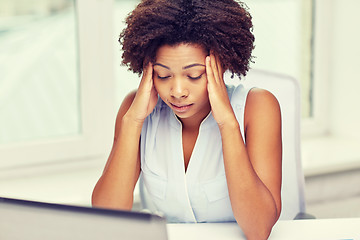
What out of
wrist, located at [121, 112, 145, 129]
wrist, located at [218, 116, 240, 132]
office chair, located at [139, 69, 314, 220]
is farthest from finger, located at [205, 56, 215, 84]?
office chair, located at [139, 69, 314, 220]

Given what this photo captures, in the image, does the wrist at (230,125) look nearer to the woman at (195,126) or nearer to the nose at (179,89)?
the woman at (195,126)

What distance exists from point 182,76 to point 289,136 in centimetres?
47

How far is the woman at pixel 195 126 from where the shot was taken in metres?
1.18

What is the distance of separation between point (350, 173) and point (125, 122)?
135 cm

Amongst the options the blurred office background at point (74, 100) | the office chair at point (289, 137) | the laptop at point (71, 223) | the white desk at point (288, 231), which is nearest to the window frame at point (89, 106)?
the blurred office background at point (74, 100)

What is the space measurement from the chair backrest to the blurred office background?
55 cm

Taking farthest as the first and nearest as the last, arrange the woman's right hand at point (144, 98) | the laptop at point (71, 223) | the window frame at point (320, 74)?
the window frame at point (320, 74)
the woman's right hand at point (144, 98)
the laptop at point (71, 223)

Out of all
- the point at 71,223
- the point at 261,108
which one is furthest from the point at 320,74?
the point at 71,223

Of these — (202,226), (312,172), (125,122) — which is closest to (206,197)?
(202,226)

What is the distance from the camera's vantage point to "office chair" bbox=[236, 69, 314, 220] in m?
1.50

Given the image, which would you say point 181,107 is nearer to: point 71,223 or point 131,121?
point 131,121

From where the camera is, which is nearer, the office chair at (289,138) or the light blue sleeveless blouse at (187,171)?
the light blue sleeveless blouse at (187,171)

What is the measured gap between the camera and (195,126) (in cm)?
141

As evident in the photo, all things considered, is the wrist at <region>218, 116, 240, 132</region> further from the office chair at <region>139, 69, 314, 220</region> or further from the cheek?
the office chair at <region>139, 69, 314, 220</region>
